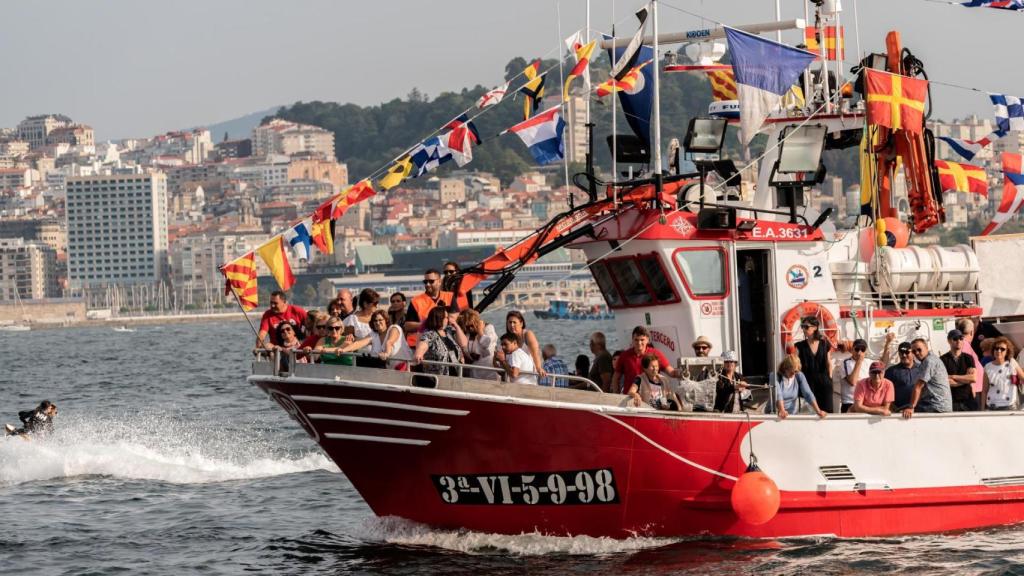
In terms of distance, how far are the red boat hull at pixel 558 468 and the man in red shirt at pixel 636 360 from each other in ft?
1.96

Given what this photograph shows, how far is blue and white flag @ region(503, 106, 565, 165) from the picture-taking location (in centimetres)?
1917

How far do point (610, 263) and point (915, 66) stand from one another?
15.5 ft

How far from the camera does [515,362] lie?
15.9 metres

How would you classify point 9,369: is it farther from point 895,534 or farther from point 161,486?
point 895,534

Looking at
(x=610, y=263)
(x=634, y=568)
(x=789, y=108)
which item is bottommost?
(x=634, y=568)

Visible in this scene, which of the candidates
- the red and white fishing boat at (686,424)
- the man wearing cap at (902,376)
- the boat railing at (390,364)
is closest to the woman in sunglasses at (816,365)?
the red and white fishing boat at (686,424)

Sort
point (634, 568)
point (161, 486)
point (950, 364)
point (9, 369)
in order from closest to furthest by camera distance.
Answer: point (634, 568) < point (950, 364) < point (161, 486) < point (9, 369)

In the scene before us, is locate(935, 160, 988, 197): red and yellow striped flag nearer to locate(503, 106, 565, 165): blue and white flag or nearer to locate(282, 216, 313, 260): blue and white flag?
locate(503, 106, 565, 165): blue and white flag

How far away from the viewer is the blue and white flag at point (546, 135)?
1917cm

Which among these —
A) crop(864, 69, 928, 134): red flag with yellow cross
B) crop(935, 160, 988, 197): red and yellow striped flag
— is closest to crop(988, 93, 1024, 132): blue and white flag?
crop(935, 160, 988, 197): red and yellow striped flag

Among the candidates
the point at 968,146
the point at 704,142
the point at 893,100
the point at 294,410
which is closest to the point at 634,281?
the point at 704,142

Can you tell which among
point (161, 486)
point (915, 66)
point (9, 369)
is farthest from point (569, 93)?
point (9, 369)

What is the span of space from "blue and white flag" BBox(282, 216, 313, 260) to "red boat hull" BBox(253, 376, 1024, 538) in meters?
1.88

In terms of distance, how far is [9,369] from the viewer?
7450cm
